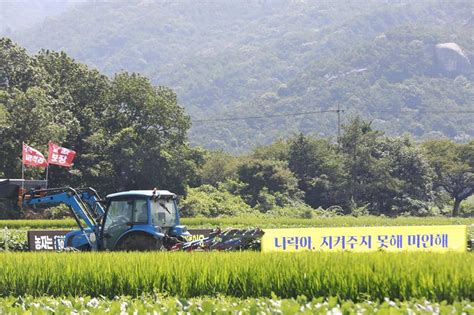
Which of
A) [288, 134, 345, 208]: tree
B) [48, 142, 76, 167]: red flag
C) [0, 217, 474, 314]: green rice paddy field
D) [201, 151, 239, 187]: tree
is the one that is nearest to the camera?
[0, 217, 474, 314]: green rice paddy field

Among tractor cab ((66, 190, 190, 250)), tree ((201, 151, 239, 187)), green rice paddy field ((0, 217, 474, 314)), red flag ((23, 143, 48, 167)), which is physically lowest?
green rice paddy field ((0, 217, 474, 314))

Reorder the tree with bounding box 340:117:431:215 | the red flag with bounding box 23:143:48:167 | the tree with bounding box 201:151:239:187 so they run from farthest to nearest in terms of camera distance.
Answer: the tree with bounding box 201:151:239:187
the tree with bounding box 340:117:431:215
the red flag with bounding box 23:143:48:167

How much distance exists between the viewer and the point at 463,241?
19656mm

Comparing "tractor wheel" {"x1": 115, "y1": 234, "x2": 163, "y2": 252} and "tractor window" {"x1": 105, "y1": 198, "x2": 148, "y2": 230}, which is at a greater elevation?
"tractor window" {"x1": 105, "y1": 198, "x2": 148, "y2": 230}

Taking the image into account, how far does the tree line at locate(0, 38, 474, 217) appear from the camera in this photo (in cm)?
5294

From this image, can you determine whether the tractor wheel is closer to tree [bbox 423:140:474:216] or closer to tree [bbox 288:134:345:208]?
tree [bbox 288:134:345:208]

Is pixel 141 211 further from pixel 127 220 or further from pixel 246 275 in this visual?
pixel 246 275

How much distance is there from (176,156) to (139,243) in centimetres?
4196

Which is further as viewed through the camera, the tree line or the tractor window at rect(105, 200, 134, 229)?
the tree line

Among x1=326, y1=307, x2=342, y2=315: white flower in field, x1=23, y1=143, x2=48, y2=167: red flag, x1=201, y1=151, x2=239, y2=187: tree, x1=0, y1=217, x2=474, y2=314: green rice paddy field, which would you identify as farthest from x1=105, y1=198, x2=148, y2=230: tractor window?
x1=201, y1=151, x2=239, y2=187: tree

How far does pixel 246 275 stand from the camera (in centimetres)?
1178

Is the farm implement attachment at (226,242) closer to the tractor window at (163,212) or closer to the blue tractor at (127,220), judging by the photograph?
the blue tractor at (127,220)

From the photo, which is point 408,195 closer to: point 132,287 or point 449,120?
point 132,287

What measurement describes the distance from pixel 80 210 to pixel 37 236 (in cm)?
437
